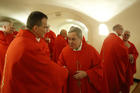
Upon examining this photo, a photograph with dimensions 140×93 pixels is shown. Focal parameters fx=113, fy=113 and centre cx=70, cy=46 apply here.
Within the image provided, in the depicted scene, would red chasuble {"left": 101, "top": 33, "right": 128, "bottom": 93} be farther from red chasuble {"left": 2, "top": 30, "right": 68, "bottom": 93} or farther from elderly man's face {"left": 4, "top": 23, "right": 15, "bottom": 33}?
elderly man's face {"left": 4, "top": 23, "right": 15, "bottom": 33}

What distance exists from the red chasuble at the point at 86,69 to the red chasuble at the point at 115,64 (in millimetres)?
915

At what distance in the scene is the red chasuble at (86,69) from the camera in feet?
6.17

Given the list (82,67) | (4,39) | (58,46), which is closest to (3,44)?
(4,39)

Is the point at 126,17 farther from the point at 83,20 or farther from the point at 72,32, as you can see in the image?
the point at 72,32

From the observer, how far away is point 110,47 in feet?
9.07

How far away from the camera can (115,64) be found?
8.83ft

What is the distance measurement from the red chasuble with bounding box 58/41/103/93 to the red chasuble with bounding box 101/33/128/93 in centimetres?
92

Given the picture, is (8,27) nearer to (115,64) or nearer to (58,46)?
(58,46)

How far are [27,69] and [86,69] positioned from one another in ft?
3.27

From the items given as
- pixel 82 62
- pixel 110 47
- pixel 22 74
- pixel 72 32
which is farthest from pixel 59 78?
pixel 110 47

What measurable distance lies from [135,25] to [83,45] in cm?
418

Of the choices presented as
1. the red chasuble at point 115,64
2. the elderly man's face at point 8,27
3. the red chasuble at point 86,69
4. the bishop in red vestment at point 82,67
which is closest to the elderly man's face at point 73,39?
the bishop in red vestment at point 82,67

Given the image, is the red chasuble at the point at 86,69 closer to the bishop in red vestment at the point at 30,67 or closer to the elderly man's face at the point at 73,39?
the elderly man's face at the point at 73,39

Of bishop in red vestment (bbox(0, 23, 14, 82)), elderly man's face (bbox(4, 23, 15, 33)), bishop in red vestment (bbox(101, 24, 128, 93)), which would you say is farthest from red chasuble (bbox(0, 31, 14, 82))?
bishop in red vestment (bbox(101, 24, 128, 93))
